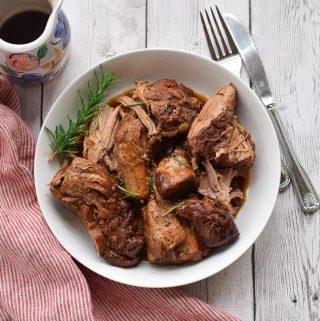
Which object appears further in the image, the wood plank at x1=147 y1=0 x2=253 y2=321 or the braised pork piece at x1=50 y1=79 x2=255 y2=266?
the wood plank at x1=147 y1=0 x2=253 y2=321

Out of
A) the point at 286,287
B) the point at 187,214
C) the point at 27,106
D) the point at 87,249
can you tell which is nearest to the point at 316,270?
the point at 286,287

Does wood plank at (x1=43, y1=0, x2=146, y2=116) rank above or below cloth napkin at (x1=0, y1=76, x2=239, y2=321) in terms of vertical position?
above

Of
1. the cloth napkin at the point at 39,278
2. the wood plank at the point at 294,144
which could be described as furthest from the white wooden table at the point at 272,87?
the cloth napkin at the point at 39,278

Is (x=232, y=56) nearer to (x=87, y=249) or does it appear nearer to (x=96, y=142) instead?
(x=96, y=142)

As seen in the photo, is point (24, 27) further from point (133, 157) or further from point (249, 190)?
point (249, 190)

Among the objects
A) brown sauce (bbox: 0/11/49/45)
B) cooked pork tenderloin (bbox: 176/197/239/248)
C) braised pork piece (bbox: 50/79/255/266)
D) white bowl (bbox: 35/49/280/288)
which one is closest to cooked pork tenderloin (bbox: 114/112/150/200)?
braised pork piece (bbox: 50/79/255/266)

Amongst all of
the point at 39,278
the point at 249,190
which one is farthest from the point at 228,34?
the point at 39,278

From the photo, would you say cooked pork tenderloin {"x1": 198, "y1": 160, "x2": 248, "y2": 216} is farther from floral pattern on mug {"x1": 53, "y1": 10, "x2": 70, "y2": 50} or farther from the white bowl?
floral pattern on mug {"x1": 53, "y1": 10, "x2": 70, "y2": 50}
